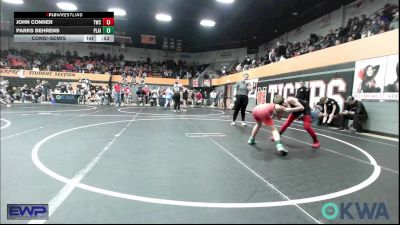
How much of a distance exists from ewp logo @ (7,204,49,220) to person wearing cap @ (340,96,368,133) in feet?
22.7

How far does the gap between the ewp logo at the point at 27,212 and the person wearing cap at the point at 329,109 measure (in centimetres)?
914

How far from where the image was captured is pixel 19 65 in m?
20.6

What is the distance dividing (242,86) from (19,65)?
19.8 meters

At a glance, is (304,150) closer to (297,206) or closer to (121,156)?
(297,206)

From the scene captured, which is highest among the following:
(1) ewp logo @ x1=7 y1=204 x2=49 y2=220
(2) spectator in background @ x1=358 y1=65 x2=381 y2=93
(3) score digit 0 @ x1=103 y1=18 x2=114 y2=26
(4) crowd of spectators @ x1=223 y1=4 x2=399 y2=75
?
(4) crowd of spectators @ x1=223 y1=4 x2=399 y2=75

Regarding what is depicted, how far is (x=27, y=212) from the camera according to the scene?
1775 millimetres

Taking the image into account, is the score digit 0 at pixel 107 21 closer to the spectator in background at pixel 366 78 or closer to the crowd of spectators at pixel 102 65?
the spectator in background at pixel 366 78

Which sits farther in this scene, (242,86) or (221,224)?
(242,86)

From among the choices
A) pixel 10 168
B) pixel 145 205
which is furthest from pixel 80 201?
pixel 10 168

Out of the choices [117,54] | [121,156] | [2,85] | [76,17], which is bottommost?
[121,156]
